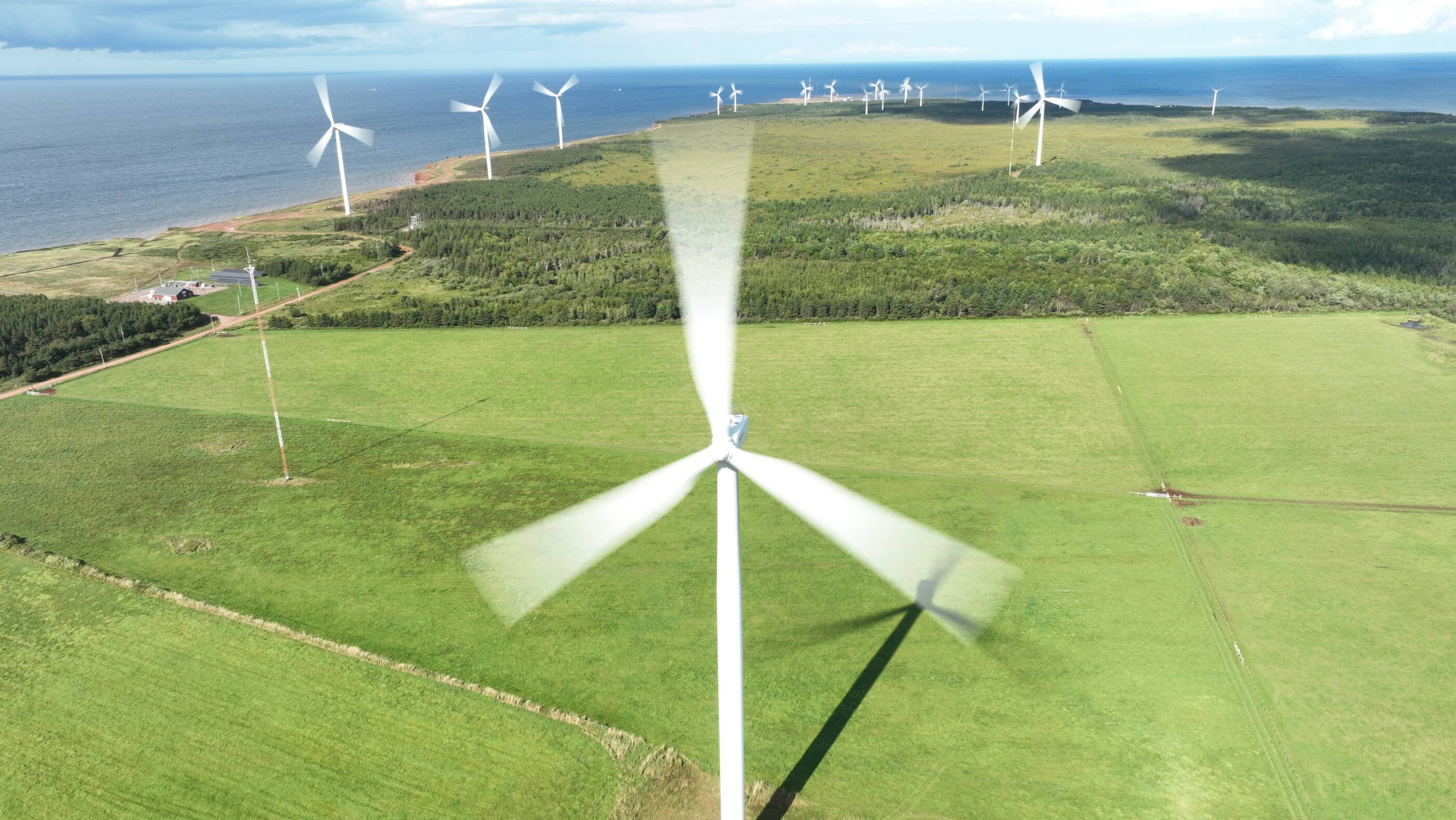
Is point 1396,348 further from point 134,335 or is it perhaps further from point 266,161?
point 266,161

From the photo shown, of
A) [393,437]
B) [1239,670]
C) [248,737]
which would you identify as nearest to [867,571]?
[1239,670]

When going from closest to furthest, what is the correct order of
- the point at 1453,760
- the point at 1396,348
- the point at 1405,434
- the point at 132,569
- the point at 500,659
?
the point at 1453,760, the point at 500,659, the point at 132,569, the point at 1405,434, the point at 1396,348

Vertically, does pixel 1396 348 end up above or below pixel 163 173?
below

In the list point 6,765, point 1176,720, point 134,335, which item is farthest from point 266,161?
point 1176,720

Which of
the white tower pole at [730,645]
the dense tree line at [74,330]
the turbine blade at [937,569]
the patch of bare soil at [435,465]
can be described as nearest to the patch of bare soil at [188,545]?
the patch of bare soil at [435,465]

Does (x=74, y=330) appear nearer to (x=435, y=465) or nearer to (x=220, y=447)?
(x=220, y=447)

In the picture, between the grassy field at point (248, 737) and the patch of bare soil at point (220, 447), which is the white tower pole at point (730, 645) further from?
the patch of bare soil at point (220, 447)

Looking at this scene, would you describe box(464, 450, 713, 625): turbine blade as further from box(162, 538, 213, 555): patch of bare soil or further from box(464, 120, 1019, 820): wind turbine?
box(162, 538, 213, 555): patch of bare soil
